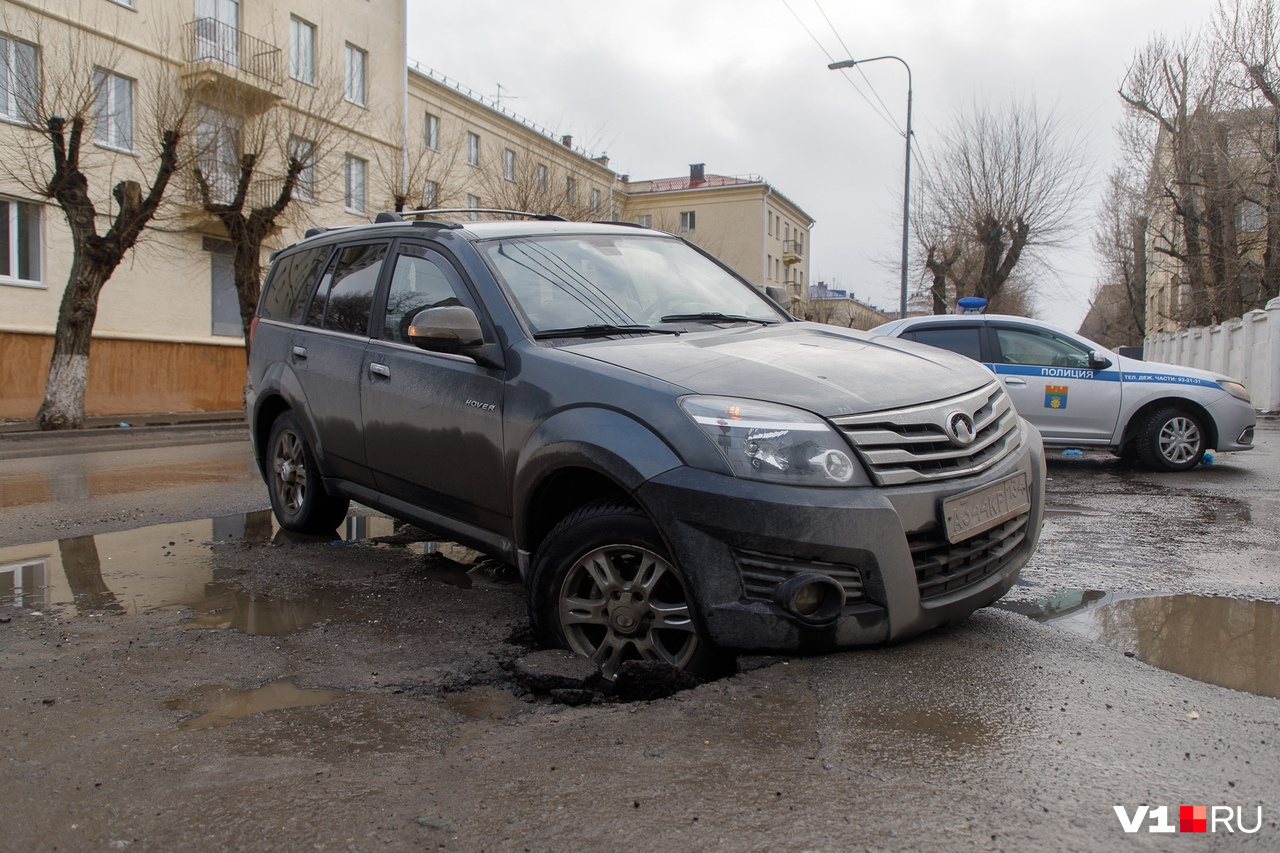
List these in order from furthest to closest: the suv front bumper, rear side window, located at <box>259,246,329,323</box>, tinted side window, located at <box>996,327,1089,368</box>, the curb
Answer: the curb
tinted side window, located at <box>996,327,1089,368</box>
rear side window, located at <box>259,246,329,323</box>
the suv front bumper

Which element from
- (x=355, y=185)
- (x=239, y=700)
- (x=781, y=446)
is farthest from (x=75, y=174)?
(x=781, y=446)

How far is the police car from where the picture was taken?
9195mm

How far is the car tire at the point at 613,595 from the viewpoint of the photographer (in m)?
3.06

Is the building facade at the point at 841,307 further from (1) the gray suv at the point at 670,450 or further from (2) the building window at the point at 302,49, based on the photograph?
(1) the gray suv at the point at 670,450

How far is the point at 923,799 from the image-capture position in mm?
2242

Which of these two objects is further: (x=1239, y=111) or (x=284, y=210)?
(x=1239, y=111)

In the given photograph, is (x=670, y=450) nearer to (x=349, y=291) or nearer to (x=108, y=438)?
(x=349, y=291)

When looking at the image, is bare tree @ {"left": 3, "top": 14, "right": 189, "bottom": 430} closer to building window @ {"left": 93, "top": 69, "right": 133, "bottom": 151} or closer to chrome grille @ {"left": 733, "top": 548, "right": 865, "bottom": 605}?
building window @ {"left": 93, "top": 69, "right": 133, "bottom": 151}

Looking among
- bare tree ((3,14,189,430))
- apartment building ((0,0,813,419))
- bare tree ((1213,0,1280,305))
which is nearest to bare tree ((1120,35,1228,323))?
bare tree ((1213,0,1280,305))

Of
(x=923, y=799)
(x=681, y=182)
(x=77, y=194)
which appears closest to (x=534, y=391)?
(x=923, y=799)

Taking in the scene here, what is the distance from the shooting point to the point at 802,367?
11.1 feet

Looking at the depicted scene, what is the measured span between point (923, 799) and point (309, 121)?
2138 cm

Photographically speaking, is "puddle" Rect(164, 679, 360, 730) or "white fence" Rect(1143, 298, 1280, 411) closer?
"puddle" Rect(164, 679, 360, 730)

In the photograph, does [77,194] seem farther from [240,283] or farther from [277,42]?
[277,42]
